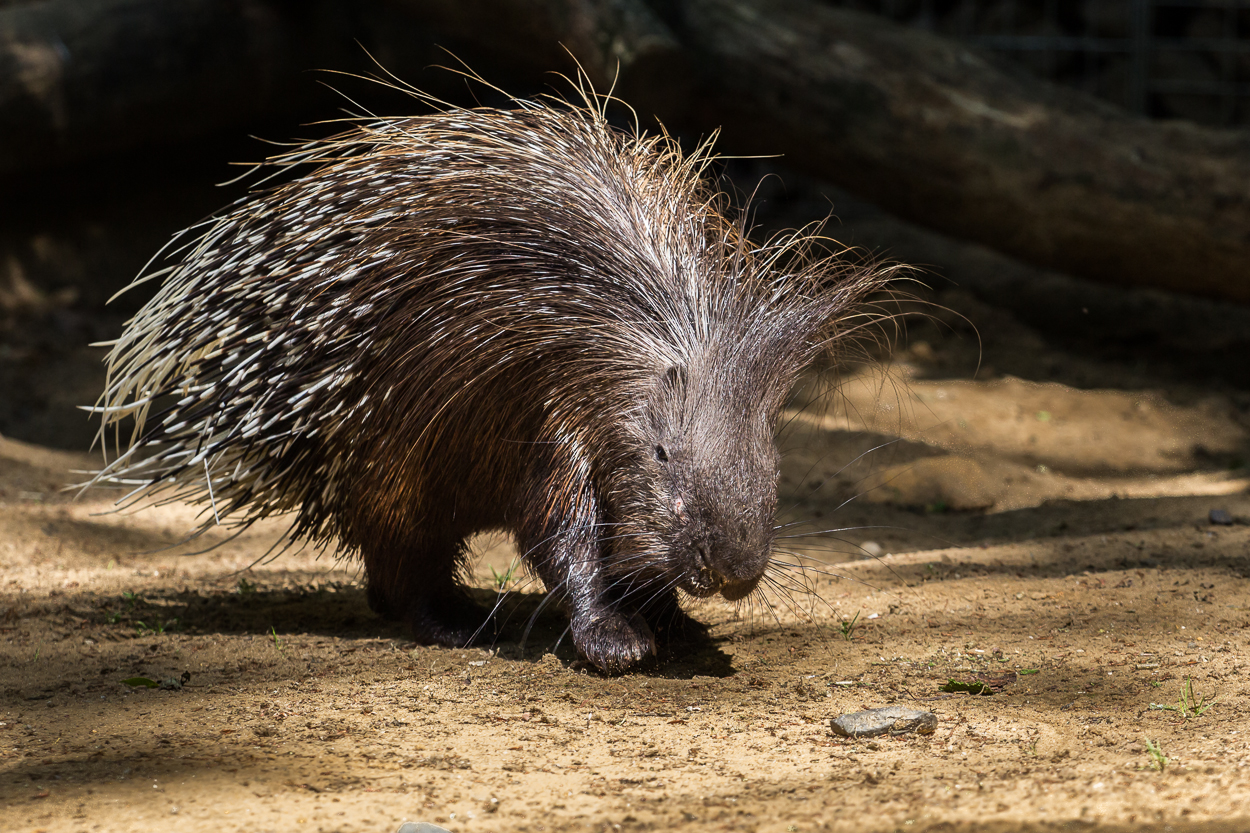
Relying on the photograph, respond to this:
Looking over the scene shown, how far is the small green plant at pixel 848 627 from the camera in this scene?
11.2ft

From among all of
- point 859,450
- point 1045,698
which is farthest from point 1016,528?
point 1045,698

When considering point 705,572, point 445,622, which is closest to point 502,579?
point 445,622

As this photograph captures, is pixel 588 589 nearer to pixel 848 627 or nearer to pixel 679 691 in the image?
pixel 679 691

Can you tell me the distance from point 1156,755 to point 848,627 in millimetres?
1176

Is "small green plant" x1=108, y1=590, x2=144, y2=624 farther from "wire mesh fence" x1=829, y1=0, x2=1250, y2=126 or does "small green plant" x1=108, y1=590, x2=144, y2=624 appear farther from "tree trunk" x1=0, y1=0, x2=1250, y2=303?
"wire mesh fence" x1=829, y1=0, x2=1250, y2=126

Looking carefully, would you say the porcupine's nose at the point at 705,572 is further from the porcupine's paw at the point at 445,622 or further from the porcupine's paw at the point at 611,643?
the porcupine's paw at the point at 445,622

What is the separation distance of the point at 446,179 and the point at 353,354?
0.56 meters

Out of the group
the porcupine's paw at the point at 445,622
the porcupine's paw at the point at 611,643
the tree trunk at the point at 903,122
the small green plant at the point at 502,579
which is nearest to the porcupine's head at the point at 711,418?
the porcupine's paw at the point at 611,643

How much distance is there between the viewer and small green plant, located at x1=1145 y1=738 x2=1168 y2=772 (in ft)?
7.50

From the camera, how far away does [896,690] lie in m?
2.96

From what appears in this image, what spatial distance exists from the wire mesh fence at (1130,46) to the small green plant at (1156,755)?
8.36 metres

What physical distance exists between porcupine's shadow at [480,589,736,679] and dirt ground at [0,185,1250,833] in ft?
0.05

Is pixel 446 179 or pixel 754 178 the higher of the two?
pixel 446 179

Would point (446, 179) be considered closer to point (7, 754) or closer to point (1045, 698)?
point (7, 754)
